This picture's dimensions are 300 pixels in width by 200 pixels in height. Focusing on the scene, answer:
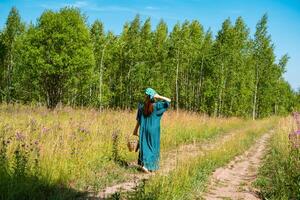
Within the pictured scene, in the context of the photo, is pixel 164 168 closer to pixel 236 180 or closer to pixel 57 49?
pixel 236 180

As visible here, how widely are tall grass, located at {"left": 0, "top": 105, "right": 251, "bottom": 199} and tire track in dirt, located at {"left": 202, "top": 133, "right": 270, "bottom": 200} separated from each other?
187cm

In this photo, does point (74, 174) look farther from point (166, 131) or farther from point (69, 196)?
point (166, 131)

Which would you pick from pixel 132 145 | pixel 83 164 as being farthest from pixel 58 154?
pixel 132 145

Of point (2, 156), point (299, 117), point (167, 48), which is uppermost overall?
point (167, 48)

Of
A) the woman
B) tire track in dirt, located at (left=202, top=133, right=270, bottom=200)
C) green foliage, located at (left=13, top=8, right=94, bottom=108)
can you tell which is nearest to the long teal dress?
the woman

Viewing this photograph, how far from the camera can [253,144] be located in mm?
15883

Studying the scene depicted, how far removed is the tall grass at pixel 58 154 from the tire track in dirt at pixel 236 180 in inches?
73.4

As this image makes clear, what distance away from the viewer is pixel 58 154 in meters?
7.46

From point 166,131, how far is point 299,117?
5.44 meters

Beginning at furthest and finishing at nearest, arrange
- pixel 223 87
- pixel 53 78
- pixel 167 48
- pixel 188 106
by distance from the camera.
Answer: pixel 188 106
pixel 167 48
pixel 223 87
pixel 53 78

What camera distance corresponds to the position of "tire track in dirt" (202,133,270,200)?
722 cm

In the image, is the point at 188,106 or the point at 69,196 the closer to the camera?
the point at 69,196

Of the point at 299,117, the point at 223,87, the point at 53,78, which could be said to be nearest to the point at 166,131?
the point at 299,117

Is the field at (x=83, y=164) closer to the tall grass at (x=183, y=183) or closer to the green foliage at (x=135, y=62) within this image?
the tall grass at (x=183, y=183)
